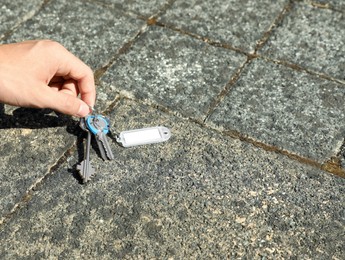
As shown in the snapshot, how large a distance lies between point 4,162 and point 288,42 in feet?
5.04

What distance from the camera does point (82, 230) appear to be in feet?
6.83

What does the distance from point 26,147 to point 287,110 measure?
115 cm

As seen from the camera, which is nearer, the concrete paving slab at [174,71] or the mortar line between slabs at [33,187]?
the mortar line between slabs at [33,187]

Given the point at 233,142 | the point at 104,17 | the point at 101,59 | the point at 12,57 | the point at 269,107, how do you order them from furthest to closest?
the point at 104,17
the point at 101,59
the point at 269,107
the point at 233,142
the point at 12,57

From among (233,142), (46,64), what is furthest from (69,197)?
(233,142)

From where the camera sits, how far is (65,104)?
87.6 inches

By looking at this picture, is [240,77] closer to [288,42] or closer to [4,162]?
[288,42]

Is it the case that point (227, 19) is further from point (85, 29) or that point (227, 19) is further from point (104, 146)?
point (104, 146)

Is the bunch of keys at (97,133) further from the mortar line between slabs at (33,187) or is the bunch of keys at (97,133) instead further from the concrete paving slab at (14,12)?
the concrete paving slab at (14,12)

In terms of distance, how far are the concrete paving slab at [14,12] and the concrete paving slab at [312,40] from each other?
1.26 meters

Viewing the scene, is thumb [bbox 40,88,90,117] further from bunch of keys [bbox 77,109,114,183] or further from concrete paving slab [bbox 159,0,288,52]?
concrete paving slab [bbox 159,0,288,52]

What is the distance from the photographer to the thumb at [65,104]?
86.4 inches

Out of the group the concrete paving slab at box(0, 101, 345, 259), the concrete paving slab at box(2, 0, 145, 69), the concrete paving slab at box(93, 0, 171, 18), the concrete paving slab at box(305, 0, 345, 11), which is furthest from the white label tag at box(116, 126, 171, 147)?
the concrete paving slab at box(305, 0, 345, 11)

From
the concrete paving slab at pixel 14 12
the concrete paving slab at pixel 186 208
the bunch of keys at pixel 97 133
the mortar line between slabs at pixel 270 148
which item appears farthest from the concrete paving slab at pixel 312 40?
the concrete paving slab at pixel 14 12
